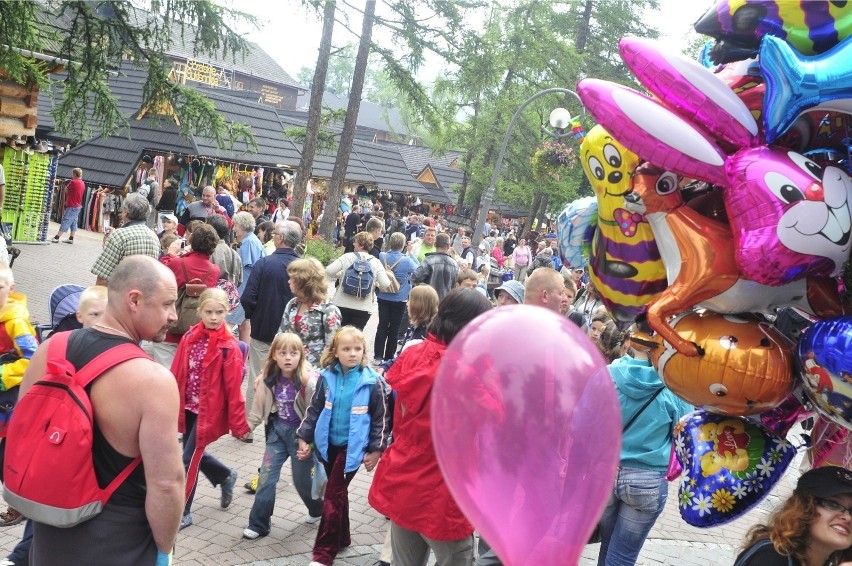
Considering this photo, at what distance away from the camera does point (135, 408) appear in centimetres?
303

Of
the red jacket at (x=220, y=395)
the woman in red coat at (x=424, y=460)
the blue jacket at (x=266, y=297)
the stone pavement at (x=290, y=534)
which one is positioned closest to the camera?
the woman in red coat at (x=424, y=460)

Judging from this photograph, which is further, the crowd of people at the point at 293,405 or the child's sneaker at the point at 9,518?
the child's sneaker at the point at 9,518

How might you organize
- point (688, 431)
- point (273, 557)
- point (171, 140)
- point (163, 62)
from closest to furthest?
point (688, 431)
point (273, 557)
point (163, 62)
point (171, 140)

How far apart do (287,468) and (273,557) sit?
1.93 meters

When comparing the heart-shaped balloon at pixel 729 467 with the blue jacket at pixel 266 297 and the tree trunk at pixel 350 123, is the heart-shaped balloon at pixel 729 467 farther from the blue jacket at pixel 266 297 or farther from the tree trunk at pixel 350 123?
the tree trunk at pixel 350 123

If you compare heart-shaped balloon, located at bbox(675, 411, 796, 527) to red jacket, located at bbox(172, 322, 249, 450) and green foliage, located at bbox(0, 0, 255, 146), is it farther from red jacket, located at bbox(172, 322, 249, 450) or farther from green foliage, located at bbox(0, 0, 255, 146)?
green foliage, located at bbox(0, 0, 255, 146)

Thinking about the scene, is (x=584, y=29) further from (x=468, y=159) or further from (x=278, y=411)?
(x=278, y=411)

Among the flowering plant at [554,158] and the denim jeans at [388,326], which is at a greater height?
the flowering plant at [554,158]

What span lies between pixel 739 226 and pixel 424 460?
2.00 metres

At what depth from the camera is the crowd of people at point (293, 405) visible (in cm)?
306

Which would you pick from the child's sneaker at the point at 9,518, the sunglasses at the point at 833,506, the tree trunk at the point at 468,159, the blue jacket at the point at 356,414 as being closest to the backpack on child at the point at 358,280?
the blue jacket at the point at 356,414

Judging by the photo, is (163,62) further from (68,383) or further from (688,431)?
(688,431)

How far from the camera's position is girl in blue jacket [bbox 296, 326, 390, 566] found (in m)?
5.12

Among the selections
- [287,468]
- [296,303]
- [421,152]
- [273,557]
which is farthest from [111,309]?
[421,152]
